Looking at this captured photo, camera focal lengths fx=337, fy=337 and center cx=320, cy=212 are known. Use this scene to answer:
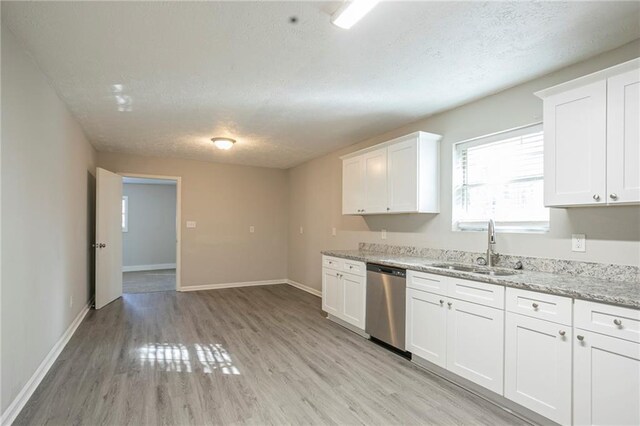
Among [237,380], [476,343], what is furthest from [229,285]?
[476,343]

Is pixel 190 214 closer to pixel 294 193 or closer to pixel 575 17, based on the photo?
pixel 294 193

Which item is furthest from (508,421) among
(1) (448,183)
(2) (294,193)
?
(2) (294,193)

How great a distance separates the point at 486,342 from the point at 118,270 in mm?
5289

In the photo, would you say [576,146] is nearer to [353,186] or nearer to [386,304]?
[386,304]

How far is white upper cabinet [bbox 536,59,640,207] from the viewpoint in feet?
6.33

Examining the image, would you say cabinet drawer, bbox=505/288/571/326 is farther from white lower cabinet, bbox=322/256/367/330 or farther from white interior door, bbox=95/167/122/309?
white interior door, bbox=95/167/122/309

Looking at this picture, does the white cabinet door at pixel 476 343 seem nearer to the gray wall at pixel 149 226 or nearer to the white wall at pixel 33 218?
the white wall at pixel 33 218

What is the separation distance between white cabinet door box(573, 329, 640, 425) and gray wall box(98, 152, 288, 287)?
5.54m

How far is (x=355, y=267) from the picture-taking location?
3834 mm

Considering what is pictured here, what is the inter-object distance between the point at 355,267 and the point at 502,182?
1723 mm

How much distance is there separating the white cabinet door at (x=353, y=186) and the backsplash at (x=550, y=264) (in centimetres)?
88

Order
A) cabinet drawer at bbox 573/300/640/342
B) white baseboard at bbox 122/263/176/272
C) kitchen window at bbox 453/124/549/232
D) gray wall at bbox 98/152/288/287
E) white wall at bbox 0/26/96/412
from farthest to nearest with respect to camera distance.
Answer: white baseboard at bbox 122/263/176/272 < gray wall at bbox 98/152/288/287 < kitchen window at bbox 453/124/549/232 < white wall at bbox 0/26/96/412 < cabinet drawer at bbox 573/300/640/342

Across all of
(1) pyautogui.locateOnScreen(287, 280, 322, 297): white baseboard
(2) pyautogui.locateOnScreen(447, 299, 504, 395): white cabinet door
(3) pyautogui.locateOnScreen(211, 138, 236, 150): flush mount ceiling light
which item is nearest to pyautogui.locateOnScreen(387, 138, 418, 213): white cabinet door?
(2) pyautogui.locateOnScreen(447, 299, 504, 395): white cabinet door

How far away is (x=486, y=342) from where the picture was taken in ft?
7.84
